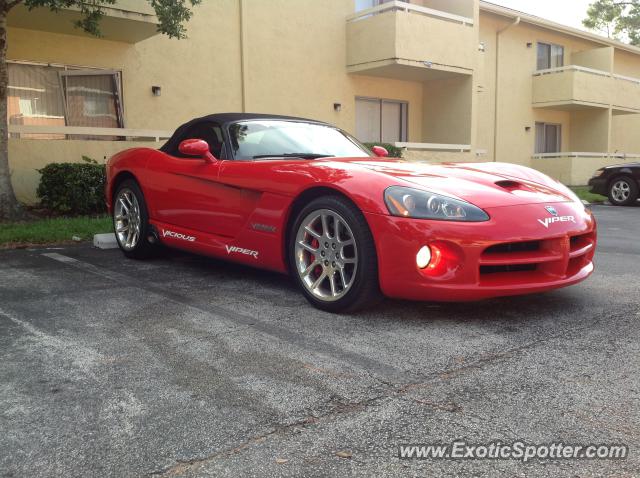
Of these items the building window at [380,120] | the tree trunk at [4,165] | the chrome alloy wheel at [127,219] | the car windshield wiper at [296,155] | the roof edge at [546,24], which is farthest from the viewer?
the roof edge at [546,24]

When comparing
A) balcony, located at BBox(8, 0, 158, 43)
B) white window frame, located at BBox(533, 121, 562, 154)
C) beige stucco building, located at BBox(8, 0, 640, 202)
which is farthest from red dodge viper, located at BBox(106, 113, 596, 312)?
white window frame, located at BBox(533, 121, 562, 154)

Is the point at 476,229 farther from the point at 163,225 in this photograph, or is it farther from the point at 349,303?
the point at 163,225

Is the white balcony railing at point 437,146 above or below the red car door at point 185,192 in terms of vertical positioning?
above

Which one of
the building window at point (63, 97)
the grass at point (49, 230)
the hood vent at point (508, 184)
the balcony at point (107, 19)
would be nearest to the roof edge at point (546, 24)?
the balcony at point (107, 19)

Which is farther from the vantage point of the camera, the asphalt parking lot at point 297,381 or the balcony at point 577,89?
the balcony at point 577,89

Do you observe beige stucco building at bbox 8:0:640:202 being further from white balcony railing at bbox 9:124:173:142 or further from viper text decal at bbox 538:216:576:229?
viper text decal at bbox 538:216:576:229

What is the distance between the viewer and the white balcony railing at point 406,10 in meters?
14.4

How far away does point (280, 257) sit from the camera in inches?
167

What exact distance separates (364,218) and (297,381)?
1271mm

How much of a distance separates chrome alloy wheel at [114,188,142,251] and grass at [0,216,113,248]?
1.58 metres

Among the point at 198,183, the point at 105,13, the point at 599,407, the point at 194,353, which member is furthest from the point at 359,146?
the point at 105,13

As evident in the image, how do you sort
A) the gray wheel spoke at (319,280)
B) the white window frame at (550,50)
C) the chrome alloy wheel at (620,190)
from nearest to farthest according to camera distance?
the gray wheel spoke at (319,280) < the chrome alloy wheel at (620,190) < the white window frame at (550,50)

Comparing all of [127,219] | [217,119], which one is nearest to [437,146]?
[127,219]

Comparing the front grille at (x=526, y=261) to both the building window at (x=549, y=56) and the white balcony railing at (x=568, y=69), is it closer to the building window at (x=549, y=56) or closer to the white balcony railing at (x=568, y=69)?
the white balcony railing at (x=568, y=69)
